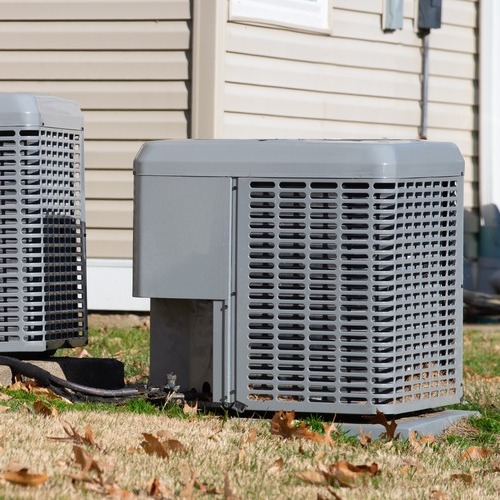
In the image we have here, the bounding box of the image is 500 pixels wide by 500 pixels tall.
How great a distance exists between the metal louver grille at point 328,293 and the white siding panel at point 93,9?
173 inches

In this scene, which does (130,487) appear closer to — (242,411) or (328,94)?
(242,411)

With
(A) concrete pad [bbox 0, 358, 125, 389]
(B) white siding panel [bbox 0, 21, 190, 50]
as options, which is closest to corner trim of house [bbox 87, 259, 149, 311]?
(B) white siding panel [bbox 0, 21, 190, 50]

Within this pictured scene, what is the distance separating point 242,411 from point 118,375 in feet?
3.73

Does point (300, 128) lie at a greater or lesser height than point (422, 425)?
greater

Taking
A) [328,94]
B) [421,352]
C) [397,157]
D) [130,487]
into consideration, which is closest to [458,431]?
[421,352]

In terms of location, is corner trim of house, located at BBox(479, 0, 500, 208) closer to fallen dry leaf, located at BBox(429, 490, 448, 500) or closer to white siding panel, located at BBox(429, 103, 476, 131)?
white siding panel, located at BBox(429, 103, 476, 131)

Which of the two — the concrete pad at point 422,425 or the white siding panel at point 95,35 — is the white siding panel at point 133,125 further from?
the concrete pad at point 422,425

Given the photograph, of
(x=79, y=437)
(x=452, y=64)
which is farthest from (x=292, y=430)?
(x=452, y=64)

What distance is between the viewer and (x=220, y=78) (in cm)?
926

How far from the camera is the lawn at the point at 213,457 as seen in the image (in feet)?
13.0

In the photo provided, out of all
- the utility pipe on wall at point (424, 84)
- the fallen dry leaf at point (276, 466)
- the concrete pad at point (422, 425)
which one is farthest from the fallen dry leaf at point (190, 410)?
the utility pipe on wall at point (424, 84)

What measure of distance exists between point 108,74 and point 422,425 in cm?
501

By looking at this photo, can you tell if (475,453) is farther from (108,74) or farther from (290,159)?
(108,74)

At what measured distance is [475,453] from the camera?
496 cm
